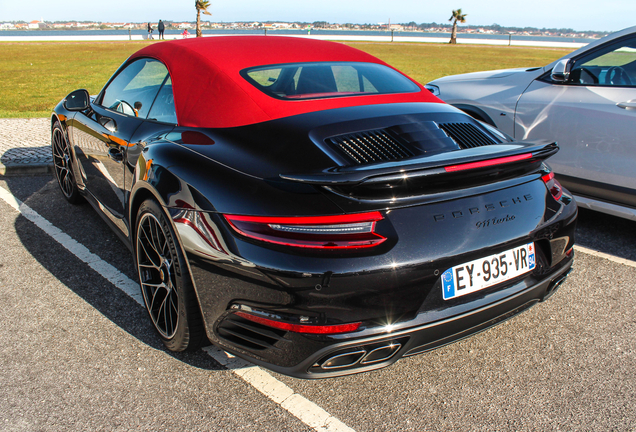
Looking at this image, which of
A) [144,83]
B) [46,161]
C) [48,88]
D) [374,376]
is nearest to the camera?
[374,376]

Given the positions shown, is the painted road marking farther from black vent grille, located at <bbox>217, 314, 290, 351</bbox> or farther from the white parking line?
black vent grille, located at <bbox>217, 314, 290, 351</bbox>

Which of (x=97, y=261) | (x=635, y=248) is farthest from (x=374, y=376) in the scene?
(x=635, y=248)

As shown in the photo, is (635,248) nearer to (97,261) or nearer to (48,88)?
(97,261)

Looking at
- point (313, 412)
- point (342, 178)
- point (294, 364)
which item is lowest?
point (313, 412)

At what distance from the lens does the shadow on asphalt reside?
2.88 m

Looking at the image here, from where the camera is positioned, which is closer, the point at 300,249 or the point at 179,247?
the point at 300,249

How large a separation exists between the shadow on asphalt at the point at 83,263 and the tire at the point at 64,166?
0.42ft

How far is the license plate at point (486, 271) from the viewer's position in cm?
200

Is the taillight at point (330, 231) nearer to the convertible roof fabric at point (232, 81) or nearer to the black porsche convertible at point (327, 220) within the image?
the black porsche convertible at point (327, 220)

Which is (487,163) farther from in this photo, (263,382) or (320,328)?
(263,382)

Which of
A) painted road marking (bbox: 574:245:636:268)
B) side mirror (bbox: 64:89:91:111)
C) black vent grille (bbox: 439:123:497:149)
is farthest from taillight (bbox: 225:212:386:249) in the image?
painted road marking (bbox: 574:245:636:268)

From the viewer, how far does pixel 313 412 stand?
7.29ft

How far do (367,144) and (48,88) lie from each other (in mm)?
14002

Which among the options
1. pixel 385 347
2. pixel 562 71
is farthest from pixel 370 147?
pixel 562 71
